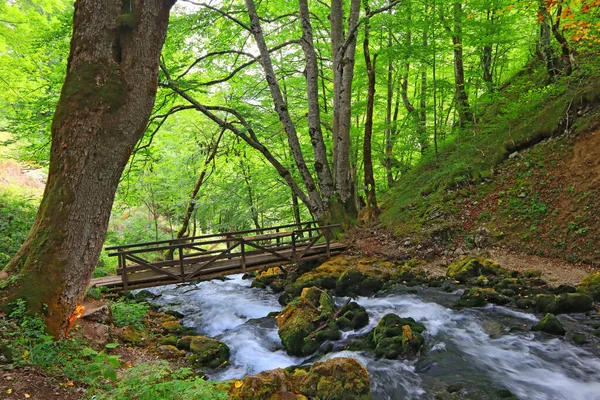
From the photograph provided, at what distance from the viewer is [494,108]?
14797 millimetres

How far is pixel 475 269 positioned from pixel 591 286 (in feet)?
7.75

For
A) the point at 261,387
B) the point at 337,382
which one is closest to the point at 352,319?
the point at 337,382

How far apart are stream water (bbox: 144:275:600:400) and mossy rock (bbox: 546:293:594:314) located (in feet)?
1.06

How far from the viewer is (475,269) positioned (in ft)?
29.5

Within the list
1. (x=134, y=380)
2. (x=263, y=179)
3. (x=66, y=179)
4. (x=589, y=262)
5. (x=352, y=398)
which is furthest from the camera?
(x=263, y=179)

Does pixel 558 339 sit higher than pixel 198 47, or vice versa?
pixel 198 47

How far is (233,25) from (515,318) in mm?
11957

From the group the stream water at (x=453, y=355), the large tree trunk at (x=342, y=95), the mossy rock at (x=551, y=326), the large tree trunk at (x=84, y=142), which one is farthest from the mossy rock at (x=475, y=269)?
the large tree trunk at (x=84, y=142)

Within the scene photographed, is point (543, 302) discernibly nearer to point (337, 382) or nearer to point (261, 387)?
point (337, 382)

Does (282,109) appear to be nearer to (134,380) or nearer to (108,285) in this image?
(108,285)

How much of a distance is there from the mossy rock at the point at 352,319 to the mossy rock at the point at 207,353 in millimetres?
2379

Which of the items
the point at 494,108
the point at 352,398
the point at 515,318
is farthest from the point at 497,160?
the point at 352,398

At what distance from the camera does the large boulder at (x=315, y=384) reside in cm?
443

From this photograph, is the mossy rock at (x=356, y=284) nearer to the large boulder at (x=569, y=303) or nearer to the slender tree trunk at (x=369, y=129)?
A: the slender tree trunk at (x=369, y=129)
